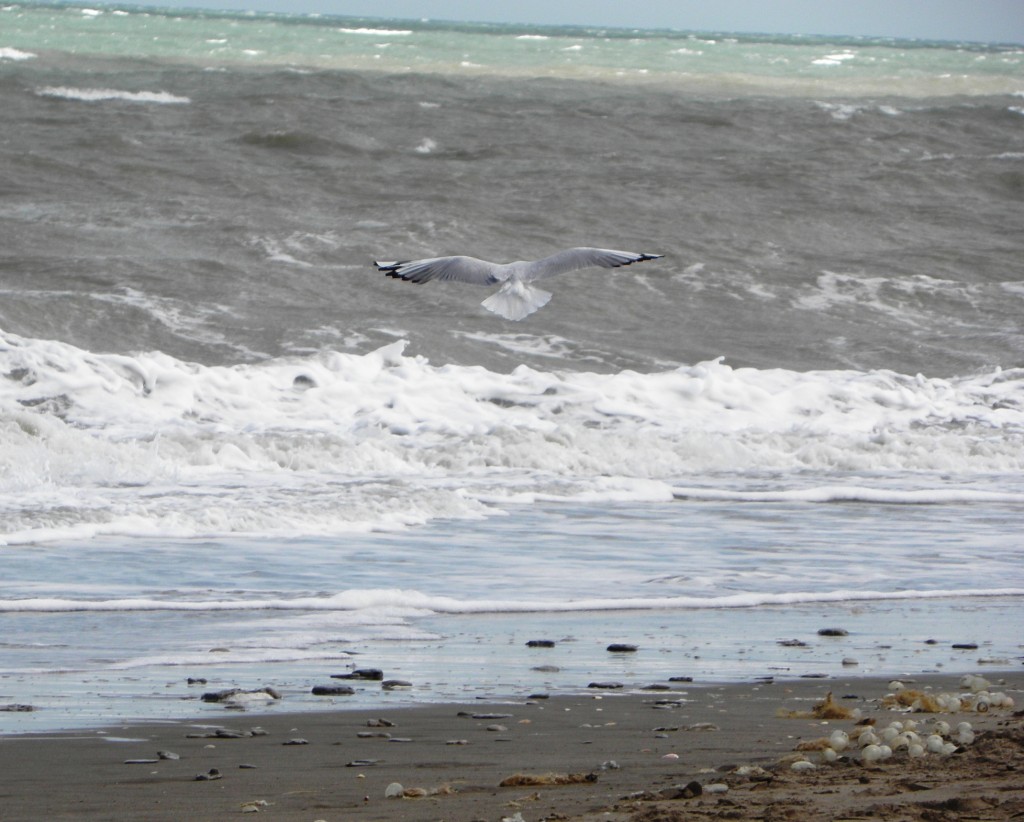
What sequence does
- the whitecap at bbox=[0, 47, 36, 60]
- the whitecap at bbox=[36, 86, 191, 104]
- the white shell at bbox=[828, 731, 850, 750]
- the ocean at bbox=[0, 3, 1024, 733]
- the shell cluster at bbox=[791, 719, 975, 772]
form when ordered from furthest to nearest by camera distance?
the whitecap at bbox=[0, 47, 36, 60] → the whitecap at bbox=[36, 86, 191, 104] → the ocean at bbox=[0, 3, 1024, 733] → the white shell at bbox=[828, 731, 850, 750] → the shell cluster at bbox=[791, 719, 975, 772]

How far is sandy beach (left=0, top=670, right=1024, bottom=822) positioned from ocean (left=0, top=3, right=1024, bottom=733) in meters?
0.31

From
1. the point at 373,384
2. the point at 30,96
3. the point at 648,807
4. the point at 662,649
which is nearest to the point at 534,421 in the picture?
the point at 373,384

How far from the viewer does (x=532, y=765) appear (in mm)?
4023

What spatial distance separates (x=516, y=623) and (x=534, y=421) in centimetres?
548

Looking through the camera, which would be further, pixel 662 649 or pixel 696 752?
pixel 662 649

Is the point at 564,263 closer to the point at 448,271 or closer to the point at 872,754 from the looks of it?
the point at 448,271

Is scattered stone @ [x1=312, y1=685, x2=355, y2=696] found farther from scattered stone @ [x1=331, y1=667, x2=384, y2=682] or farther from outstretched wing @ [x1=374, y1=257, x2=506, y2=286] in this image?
outstretched wing @ [x1=374, y1=257, x2=506, y2=286]

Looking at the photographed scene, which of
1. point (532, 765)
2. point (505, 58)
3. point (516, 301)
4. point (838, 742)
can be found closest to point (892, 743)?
point (838, 742)

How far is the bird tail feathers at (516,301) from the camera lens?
7172 millimetres

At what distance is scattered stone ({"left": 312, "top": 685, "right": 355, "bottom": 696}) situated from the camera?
4.87 m

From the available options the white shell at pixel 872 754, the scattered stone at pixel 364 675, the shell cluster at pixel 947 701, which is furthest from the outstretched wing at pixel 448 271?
the white shell at pixel 872 754


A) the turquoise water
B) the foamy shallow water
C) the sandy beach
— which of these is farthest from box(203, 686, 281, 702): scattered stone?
the turquoise water

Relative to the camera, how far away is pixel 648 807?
11.4 ft

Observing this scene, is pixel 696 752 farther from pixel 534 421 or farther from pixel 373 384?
pixel 373 384
